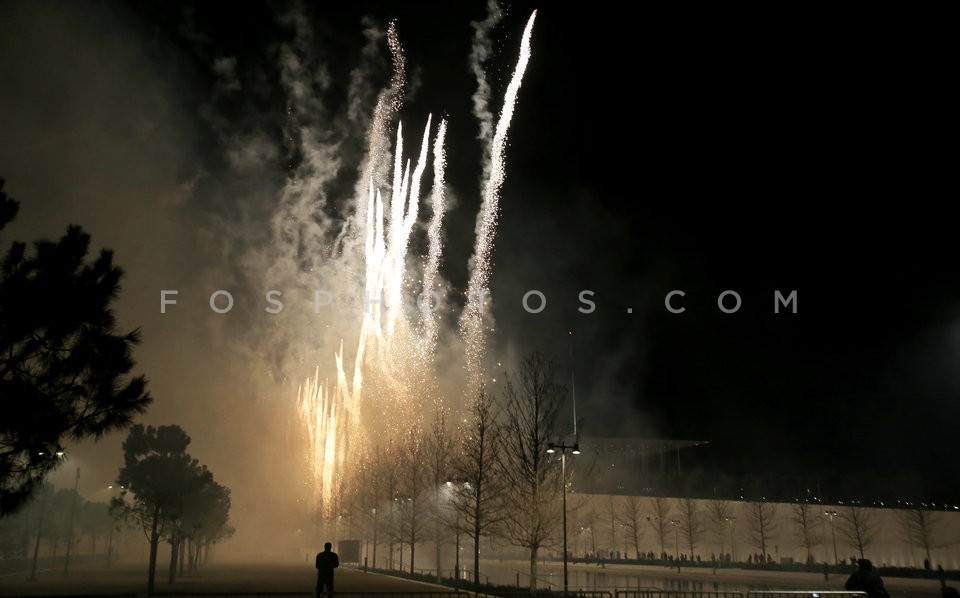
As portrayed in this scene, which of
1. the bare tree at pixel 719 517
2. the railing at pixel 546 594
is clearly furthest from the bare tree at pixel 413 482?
the bare tree at pixel 719 517

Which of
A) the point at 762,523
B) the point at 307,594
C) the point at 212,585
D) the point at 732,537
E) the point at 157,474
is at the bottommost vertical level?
the point at 212,585

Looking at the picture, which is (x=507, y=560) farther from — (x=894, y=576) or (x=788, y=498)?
(x=894, y=576)

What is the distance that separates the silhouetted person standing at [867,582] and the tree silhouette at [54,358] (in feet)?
50.3

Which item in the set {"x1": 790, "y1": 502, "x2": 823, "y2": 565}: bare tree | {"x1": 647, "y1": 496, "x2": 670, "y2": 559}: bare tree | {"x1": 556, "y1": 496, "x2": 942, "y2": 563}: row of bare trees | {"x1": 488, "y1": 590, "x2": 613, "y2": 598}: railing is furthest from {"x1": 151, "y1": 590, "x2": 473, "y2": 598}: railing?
{"x1": 647, "y1": 496, "x2": 670, "y2": 559}: bare tree

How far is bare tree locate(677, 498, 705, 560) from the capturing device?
59.2 meters

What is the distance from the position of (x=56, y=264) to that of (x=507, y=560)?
73043mm

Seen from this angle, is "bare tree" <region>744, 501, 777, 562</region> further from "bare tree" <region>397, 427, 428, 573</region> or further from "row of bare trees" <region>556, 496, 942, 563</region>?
"bare tree" <region>397, 427, 428, 573</region>

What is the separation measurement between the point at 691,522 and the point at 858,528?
44.5ft

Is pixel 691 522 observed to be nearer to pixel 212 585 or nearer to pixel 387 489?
pixel 387 489

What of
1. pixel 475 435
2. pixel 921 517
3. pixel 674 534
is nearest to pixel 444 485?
pixel 475 435

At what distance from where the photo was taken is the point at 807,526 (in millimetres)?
53375

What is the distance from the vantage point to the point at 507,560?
78812 millimetres

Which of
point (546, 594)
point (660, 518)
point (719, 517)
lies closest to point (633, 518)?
point (660, 518)

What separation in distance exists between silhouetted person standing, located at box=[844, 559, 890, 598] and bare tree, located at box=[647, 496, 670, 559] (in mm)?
48730
